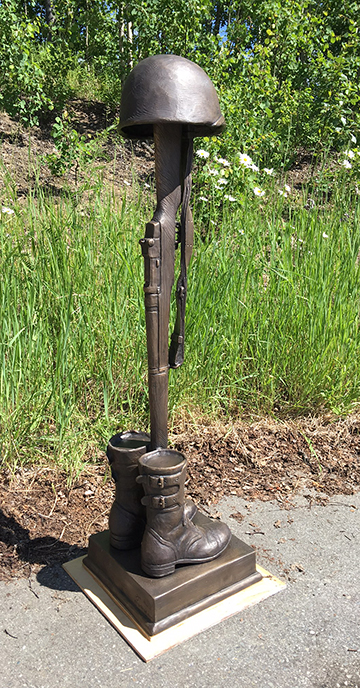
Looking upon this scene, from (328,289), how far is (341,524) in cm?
138

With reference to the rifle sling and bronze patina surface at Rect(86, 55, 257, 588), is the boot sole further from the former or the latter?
the rifle sling

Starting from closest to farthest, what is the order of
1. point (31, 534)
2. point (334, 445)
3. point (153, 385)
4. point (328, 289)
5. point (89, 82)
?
1. point (153, 385)
2. point (31, 534)
3. point (334, 445)
4. point (328, 289)
5. point (89, 82)

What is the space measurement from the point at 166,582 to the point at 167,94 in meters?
1.45

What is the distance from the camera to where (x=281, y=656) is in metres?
1.64

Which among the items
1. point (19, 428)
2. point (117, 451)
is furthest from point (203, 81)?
point (19, 428)

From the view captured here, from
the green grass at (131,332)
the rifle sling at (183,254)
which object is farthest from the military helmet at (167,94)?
the green grass at (131,332)

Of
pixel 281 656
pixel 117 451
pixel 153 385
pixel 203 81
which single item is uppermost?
pixel 203 81

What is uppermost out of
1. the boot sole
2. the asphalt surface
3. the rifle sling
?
the rifle sling

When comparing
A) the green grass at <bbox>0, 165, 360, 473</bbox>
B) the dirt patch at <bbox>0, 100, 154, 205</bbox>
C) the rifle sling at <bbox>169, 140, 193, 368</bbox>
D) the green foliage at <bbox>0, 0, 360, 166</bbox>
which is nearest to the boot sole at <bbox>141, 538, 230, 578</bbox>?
the rifle sling at <bbox>169, 140, 193, 368</bbox>

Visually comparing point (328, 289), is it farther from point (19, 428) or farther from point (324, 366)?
point (19, 428)

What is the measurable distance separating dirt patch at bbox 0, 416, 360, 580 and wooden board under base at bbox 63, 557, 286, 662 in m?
0.19

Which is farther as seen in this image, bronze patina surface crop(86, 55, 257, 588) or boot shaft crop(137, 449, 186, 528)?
boot shaft crop(137, 449, 186, 528)

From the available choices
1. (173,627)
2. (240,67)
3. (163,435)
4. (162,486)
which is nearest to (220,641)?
(173,627)

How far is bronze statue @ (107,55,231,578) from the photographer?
154cm
